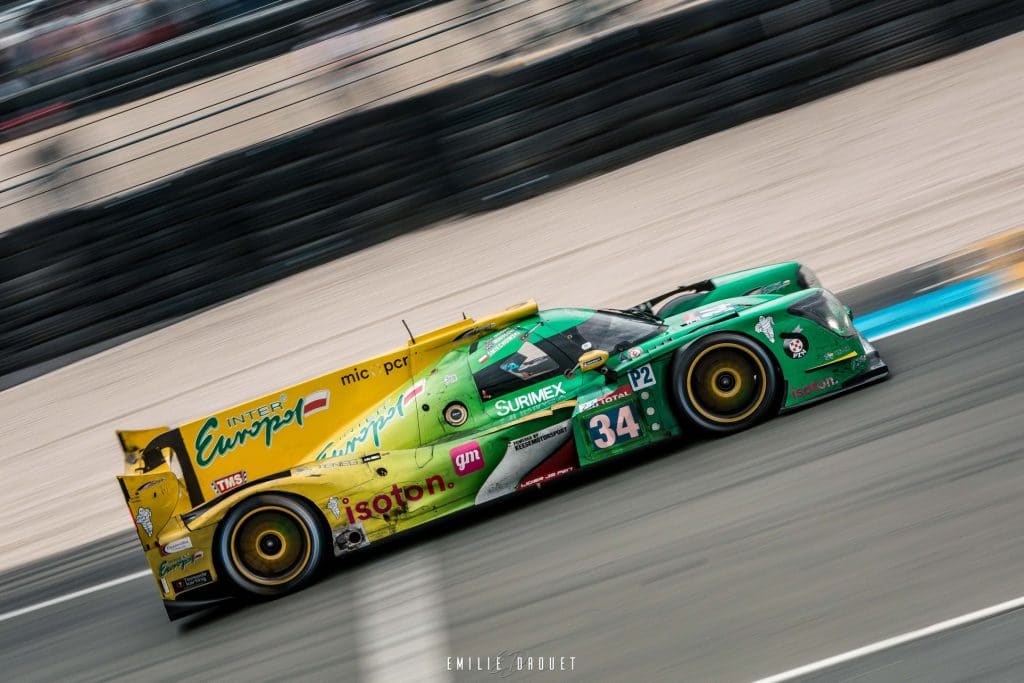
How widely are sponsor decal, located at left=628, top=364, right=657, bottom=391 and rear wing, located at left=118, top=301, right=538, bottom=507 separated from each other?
2.56 ft

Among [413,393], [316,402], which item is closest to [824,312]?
[413,393]

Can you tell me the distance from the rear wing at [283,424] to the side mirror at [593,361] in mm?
518

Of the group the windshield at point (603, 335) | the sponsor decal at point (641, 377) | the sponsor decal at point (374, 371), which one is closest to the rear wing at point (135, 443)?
the sponsor decal at point (374, 371)

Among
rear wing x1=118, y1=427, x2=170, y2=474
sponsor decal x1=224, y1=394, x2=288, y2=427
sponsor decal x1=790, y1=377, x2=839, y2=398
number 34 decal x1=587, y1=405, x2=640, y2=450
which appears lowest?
sponsor decal x1=790, y1=377, x2=839, y2=398

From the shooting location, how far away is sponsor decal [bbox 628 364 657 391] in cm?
664

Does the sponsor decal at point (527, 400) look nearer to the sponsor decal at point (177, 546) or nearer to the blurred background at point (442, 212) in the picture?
the blurred background at point (442, 212)

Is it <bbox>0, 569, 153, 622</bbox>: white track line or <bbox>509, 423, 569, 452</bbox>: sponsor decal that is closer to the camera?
<bbox>509, 423, 569, 452</bbox>: sponsor decal

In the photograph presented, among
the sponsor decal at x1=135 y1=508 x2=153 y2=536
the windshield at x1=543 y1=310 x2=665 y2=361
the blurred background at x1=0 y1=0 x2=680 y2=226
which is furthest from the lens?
the blurred background at x1=0 y1=0 x2=680 y2=226

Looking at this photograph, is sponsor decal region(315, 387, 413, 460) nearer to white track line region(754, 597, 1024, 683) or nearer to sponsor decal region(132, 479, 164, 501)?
Result: sponsor decal region(132, 479, 164, 501)

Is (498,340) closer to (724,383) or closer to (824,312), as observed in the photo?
(724,383)

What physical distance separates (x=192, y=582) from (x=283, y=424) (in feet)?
3.57

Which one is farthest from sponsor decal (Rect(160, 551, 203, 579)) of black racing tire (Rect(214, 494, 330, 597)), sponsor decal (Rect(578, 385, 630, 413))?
sponsor decal (Rect(578, 385, 630, 413))

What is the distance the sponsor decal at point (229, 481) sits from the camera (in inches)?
280

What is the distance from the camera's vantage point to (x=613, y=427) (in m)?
6.66
